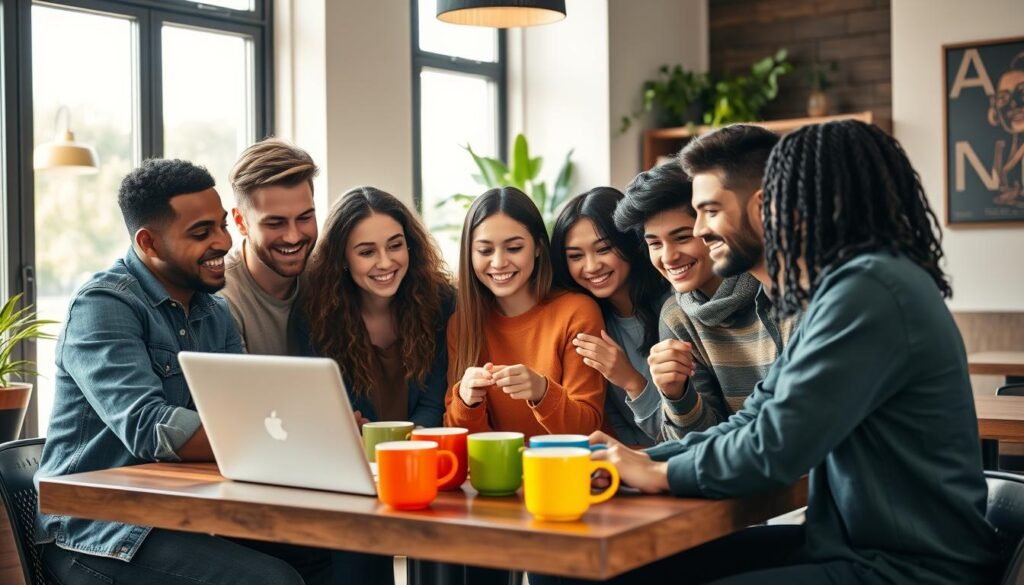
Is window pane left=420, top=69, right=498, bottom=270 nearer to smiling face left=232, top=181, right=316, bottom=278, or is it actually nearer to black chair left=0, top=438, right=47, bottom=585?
smiling face left=232, top=181, right=316, bottom=278

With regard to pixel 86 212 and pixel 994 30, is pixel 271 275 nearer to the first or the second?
pixel 86 212

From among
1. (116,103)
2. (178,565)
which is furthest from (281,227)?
(116,103)

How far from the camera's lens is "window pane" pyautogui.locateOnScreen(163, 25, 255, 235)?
4641 mm

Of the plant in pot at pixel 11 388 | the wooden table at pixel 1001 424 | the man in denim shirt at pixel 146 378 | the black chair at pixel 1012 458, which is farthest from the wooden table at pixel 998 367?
the plant in pot at pixel 11 388

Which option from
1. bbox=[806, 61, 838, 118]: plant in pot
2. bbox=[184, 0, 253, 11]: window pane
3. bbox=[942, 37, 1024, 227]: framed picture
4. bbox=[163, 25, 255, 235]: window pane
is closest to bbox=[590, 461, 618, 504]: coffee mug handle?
bbox=[163, 25, 255, 235]: window pane

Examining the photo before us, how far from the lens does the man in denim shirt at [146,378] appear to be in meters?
2.04

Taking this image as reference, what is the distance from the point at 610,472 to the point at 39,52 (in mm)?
3284

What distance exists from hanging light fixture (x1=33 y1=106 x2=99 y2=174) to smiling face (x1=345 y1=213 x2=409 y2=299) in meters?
1.74

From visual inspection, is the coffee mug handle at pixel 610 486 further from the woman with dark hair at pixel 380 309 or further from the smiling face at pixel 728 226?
the woman with dark hair at pixel 380 309

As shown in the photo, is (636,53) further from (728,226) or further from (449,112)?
(728,226)

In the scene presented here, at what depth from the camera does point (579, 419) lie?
2410 millimetres

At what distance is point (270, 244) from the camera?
272 centimetres

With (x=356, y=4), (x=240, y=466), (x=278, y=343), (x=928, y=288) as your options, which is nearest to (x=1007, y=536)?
(x=928, y=288)

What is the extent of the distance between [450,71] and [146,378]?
4062 millimetres
